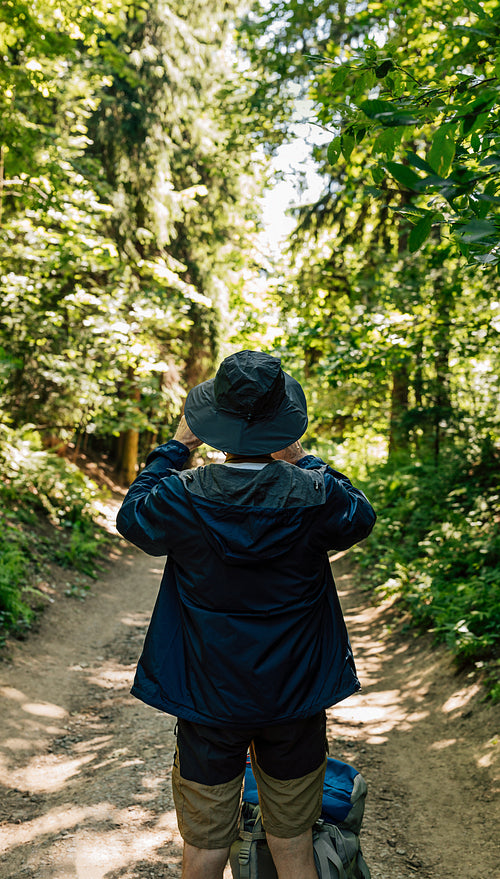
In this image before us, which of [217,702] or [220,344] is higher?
[220,344]

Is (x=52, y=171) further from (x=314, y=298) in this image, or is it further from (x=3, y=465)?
(x=314, y=298)

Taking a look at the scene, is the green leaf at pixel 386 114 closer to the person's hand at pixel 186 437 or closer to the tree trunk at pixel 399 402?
the person's hand at pixel 186 437

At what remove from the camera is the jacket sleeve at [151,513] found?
202 centimetres

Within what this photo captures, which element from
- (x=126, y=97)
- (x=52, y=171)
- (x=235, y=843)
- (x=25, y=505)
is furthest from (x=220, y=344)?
(x=235, y=843)

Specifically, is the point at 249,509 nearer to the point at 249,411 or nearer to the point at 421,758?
the point at 249,411

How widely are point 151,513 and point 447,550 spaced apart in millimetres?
6459

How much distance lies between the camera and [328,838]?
2332 millimetres

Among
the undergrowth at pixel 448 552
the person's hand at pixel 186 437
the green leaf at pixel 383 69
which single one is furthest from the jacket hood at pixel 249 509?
the undergrowth at pixel 448 552

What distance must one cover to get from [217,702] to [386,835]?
8.08 feet

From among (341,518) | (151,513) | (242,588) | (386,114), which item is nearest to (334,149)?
(386,114)

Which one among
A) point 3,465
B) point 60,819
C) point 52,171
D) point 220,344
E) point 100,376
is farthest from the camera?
point 220,344

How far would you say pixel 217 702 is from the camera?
6.53 feet

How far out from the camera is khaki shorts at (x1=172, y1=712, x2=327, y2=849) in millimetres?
2039

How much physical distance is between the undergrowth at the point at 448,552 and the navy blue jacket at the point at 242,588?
11.5 feet
